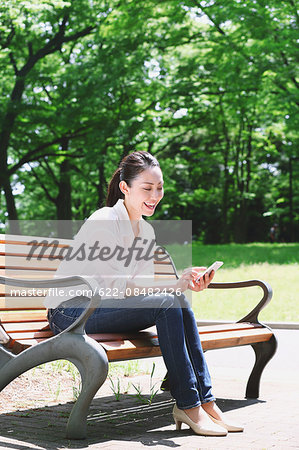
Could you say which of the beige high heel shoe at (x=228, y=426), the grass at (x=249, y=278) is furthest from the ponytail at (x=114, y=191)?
the grass at (x=249, y=278)

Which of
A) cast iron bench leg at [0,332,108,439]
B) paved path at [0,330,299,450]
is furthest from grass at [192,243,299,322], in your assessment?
cast iron bench leg at [0,332,108,439]

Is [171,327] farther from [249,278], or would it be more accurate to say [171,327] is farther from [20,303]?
[249,278]

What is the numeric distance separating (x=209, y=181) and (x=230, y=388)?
2886 cm

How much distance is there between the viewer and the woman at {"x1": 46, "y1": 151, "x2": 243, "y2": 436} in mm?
3553

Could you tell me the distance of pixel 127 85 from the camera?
20.0 m

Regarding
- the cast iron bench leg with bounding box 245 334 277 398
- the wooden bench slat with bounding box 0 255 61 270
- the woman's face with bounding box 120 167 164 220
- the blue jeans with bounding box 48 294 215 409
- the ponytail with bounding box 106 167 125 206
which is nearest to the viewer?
the blue jeans with bounding box 48 294 215 409

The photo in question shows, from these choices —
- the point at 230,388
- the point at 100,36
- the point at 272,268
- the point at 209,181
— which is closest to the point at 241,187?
the point at 209,181

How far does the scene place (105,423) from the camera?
398 centimetres

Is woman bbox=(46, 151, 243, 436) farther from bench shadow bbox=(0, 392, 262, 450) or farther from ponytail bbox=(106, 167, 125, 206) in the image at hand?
bench shadow bbox=(0, 392, 262, 450)

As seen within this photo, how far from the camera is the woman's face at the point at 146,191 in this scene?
13.5 feet

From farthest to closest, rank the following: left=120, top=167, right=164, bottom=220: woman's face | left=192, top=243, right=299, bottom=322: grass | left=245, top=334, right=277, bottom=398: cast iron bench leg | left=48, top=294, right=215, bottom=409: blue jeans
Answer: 1. left=192, top=243, right=299, bottom=322: grass
2. left=245, top=334, right=277, bottom=398: cast iron bench leg
3. left=120, top=167, right=164, bottom=220: woman's face
4. left=48, top=294, right=215, bottom=409: blue jeans

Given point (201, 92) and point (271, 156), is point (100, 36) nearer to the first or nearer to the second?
point (201, 92)

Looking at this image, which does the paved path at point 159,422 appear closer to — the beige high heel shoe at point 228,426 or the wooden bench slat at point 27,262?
the beige high heel shoe at point 228,426

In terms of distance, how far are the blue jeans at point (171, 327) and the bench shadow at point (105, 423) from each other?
28 cm
